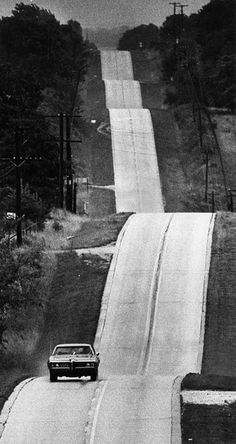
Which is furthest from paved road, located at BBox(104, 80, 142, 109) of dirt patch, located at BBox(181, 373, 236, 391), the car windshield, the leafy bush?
dirt patch, located at BBox(181, 373, 236, 391)

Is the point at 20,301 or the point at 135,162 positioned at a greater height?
the point at 135,162

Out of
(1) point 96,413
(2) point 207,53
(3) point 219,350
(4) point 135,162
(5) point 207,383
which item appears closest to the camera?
(1) point 96,413

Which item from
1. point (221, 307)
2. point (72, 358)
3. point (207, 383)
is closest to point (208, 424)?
point (207, 383)

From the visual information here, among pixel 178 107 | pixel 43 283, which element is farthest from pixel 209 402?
pixel 178 107

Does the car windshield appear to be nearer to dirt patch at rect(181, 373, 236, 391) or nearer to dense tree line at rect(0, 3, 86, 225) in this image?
dirt patch at rect(181, 373, 236, 391)

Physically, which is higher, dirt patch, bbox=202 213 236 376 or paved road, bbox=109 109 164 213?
paved road, bbox=109 109 164 213

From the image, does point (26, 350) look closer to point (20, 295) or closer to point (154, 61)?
point (20, 295)

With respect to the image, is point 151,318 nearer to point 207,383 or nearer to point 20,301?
point 20,301
